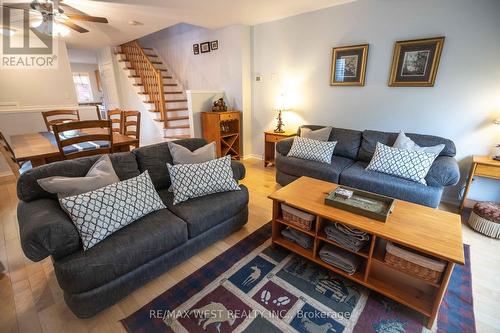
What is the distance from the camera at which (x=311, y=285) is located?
1587 millimetres

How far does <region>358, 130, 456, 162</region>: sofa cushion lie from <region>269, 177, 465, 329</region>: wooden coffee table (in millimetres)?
1211

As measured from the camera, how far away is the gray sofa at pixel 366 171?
218 centimetres

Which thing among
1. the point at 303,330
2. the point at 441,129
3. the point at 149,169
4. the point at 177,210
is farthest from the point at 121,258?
the point at 441,129

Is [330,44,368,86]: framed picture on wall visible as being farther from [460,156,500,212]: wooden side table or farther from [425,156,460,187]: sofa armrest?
[460,156,500,212]: wooden side table

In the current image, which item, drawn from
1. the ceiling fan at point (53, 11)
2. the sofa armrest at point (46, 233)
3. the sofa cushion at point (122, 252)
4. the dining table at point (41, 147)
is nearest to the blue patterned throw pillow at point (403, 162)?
the sofa cushion at point (122, 252)

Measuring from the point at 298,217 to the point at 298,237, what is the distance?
0.20 metres

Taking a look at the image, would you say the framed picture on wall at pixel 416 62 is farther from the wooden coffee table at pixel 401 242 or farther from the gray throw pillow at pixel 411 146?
the wooden coffee table at pixel 401 242

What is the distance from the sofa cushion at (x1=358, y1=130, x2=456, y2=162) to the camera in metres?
2.46

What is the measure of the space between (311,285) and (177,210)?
3.63 feet

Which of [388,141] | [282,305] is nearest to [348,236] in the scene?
[282,305]

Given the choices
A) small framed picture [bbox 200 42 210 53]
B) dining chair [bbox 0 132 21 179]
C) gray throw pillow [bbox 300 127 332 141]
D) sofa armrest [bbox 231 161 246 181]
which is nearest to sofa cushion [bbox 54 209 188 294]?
sofa armrest [bbox 231 161 246 181]

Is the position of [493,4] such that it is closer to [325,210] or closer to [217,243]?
[325,210]

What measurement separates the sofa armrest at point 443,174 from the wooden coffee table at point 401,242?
0.79 m

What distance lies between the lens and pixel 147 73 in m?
4.96
